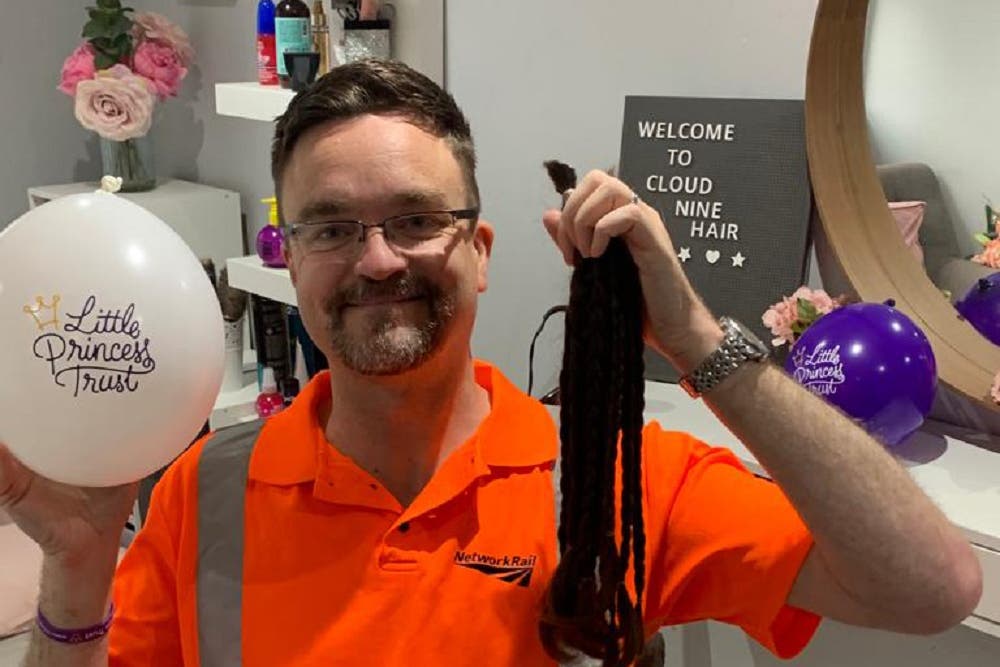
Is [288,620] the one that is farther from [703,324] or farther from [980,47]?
[980,47]

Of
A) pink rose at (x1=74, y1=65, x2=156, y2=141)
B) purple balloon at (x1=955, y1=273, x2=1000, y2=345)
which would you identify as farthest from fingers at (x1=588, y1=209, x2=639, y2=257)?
pink rose at (x1=74, y1=65, x2=156, y2=141)

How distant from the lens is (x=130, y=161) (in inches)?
109

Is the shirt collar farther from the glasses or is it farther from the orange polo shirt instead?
the glasses

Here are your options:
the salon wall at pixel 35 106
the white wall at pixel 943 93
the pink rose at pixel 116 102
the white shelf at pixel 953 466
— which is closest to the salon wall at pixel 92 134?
the salon wall at pixel 35 106

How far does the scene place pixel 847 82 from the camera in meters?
1.58

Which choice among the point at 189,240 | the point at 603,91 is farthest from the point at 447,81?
the point at 189,240

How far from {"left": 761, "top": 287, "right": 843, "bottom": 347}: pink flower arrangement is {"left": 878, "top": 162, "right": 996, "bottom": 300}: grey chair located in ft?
0.50

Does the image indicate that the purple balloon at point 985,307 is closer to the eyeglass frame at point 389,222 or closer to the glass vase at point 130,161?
the eyeglass frame at point 389,222

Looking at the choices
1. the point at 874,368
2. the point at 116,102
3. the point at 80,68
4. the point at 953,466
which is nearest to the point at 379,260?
the point at 874,368

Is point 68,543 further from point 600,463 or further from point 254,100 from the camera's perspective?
point 254,100

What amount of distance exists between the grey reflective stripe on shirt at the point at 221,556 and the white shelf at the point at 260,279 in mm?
988

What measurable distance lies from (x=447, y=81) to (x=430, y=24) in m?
0.13

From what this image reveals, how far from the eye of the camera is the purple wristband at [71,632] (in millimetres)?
1066

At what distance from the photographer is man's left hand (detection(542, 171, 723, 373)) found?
0.86 m
